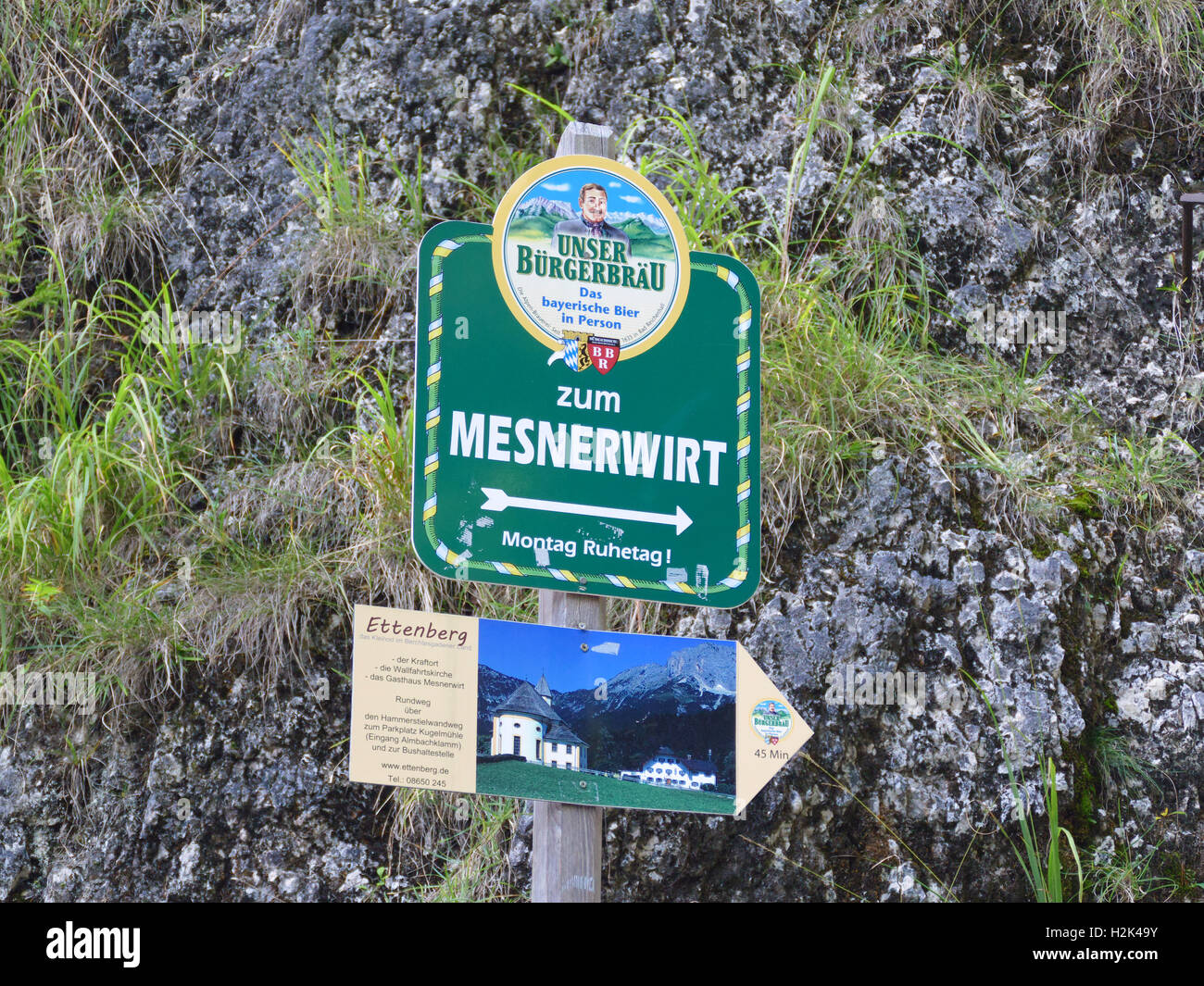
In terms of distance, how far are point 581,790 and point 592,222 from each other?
124 cm

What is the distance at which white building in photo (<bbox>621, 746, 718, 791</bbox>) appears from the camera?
2.42 m

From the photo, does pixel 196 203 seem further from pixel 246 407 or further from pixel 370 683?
pixel 370 683

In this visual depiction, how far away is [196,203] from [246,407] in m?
1.14

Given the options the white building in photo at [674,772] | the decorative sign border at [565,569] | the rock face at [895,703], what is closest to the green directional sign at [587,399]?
the decorative sign border at [565,569]

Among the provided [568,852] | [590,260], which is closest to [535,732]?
[568,852]

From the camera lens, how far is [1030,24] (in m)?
5.21

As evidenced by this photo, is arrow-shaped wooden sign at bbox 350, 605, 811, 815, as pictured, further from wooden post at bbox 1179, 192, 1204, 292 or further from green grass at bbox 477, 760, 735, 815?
wooden post at bbox 1179, 192, 1204, 292

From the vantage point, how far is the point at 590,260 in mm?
2586

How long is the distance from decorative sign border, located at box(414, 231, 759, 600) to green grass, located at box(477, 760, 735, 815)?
39cm

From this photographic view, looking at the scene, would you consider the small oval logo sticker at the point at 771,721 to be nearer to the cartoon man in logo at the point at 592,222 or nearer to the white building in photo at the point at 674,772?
the white building in photo at the point at 674,772

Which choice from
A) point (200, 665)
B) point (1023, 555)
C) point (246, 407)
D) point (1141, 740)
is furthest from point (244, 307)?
point (1141, 740)

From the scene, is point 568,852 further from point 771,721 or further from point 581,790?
point 771,721

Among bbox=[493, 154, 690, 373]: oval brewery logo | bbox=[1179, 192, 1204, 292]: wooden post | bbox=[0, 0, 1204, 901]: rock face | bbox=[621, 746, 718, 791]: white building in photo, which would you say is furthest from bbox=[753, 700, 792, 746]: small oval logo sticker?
bbox=[1179, 192, 1204, 292]: wooden post

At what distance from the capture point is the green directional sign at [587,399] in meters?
2.44
